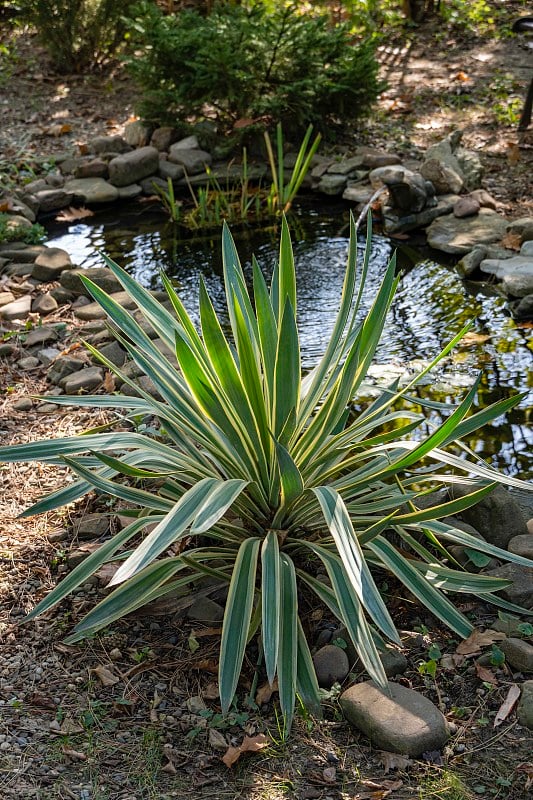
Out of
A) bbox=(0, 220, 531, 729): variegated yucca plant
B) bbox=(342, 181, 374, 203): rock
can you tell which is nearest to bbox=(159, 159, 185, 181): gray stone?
bbox=(342, 181, 374, 203): rock

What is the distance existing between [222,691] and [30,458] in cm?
84

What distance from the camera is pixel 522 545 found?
2578mm

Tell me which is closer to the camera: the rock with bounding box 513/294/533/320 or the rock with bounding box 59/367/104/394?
the rock with bounding box 59/367/104/394

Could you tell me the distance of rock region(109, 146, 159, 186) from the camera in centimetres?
640

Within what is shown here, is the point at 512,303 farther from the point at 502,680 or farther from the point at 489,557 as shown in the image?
the point at 502,680

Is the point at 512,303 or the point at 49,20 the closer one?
the point at 512,303

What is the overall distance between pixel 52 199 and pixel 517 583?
4.85 m

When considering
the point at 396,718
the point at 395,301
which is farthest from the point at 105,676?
the point at 395,301

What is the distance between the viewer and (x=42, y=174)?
655cm

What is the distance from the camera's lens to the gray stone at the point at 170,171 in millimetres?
6520

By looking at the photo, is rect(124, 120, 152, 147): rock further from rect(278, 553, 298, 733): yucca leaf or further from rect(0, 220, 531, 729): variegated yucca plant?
rect(278, 553, 298, 733): yucca leaf

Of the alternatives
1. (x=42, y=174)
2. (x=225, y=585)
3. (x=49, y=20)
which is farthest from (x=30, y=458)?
(x=49, y=20)

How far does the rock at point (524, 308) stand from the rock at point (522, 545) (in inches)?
80.6

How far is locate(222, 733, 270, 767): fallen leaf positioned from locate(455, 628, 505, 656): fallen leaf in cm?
61
